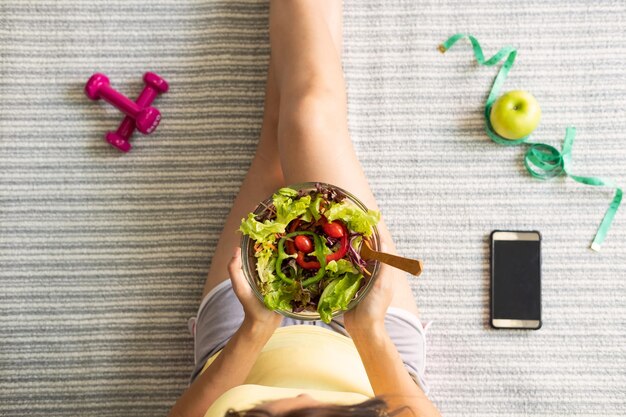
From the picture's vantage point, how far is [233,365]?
0.82m

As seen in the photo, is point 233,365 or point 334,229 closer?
point 334,229

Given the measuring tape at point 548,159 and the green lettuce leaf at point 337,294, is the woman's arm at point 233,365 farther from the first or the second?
the measuring tape at point 548,159

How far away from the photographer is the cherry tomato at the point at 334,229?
0.69m

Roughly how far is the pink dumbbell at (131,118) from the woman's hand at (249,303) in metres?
0.58

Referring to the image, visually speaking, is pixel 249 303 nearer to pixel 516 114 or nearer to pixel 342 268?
pixel 342 268

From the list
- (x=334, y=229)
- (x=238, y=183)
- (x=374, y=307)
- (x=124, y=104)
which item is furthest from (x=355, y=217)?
(x=124, y=104)

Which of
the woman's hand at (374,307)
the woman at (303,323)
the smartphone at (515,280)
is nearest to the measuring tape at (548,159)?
the smartphone at (515,280)

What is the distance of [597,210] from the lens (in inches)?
48.1

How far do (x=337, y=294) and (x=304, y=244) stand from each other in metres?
0.07

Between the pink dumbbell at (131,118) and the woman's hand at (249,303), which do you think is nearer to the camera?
the woman's hand at (249,303)

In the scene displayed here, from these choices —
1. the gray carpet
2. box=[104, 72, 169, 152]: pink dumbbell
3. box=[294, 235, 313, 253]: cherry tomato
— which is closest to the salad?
box=[294, 235, 313, 253]: cherry tomato

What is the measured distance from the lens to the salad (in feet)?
2.28

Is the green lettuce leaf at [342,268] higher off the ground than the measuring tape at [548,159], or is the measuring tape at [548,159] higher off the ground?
the measuring tape at [548,159]

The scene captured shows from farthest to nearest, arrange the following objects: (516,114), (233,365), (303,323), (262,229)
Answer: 1. (516,114)
2. (303,323)
3. (233,365)
4. (262,229)
